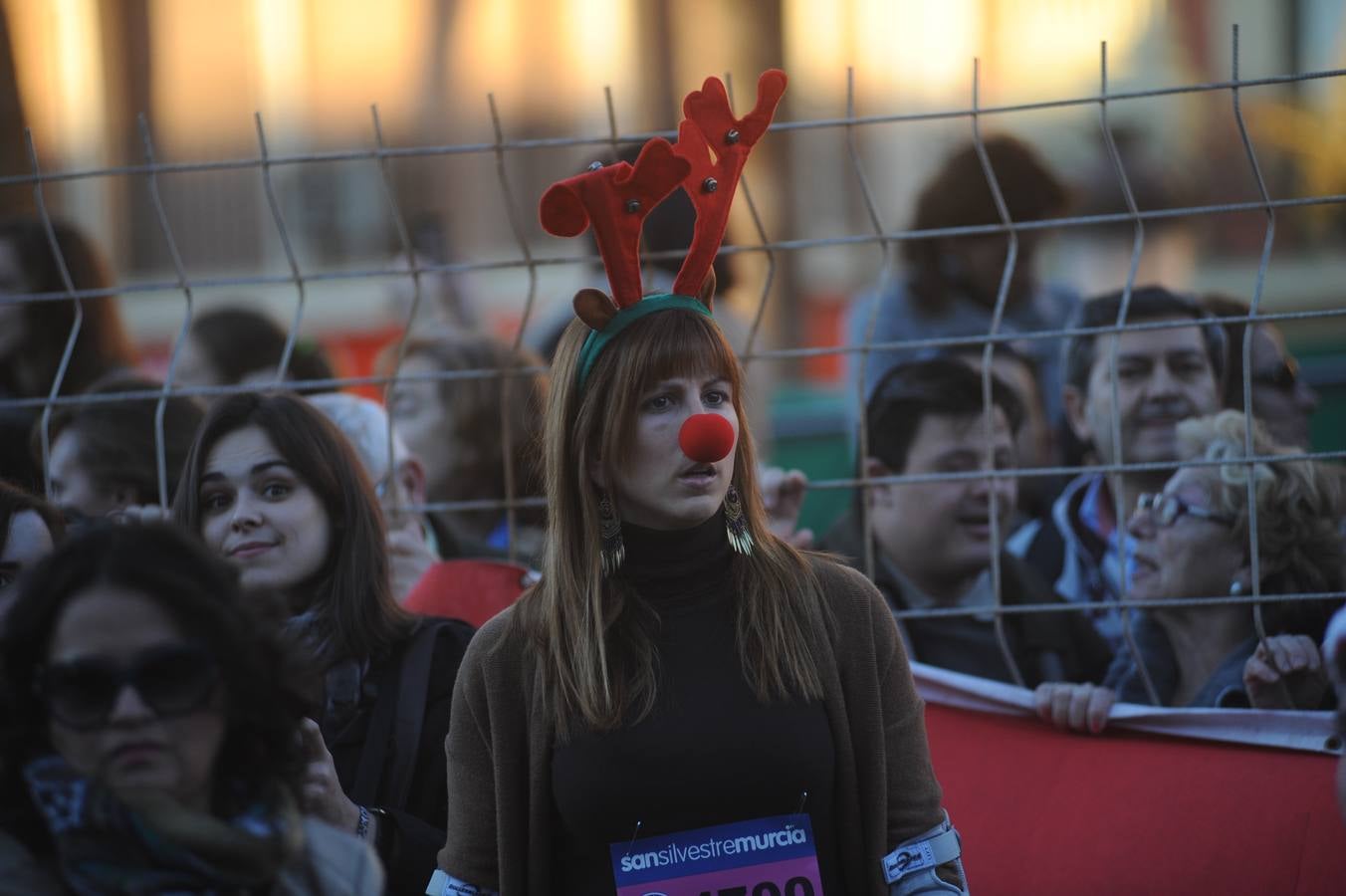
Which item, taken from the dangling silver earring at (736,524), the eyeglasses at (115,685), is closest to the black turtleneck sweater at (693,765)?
the dangling silver earring at (736,524)

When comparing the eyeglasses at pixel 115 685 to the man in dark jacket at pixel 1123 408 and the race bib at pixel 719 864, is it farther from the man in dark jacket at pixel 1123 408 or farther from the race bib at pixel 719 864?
the man in dark jacket at pixel 1123 408

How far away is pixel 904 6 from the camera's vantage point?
39.2 feet

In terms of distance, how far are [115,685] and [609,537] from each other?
0.78m

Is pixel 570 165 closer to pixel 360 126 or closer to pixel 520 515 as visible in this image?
pixel 360 126

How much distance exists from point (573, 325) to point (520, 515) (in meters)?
1.53

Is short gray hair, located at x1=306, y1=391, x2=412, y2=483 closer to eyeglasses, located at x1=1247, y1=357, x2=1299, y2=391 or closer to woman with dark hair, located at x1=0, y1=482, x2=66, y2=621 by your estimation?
woman with dark hair, located at x1=0, y1=482, x2=66, y2=621

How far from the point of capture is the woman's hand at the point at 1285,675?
3020 mm

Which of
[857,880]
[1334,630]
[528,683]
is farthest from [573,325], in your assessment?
[1334,630]

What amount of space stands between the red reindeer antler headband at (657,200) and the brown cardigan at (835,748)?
1.50 feet

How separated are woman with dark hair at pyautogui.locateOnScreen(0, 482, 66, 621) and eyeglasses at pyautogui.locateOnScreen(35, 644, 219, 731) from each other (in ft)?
2.62

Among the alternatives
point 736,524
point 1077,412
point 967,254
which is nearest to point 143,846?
point 736,524

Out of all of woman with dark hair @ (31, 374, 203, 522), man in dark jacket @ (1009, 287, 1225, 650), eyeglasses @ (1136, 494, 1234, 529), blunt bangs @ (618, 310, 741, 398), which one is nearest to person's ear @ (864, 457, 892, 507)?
man in dark jacket @ (1009, 287, 1225, 650)

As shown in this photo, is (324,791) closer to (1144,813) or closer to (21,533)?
(21,533)

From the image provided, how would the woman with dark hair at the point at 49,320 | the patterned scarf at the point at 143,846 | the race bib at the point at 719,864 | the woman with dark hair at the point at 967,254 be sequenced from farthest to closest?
1. the woman with dark hair at the point at 967,254
2. the woman with dark hair at the point at 49,320
3. the race bib at the point at 719,864
4. the patterned scarf at the point at 143,846
